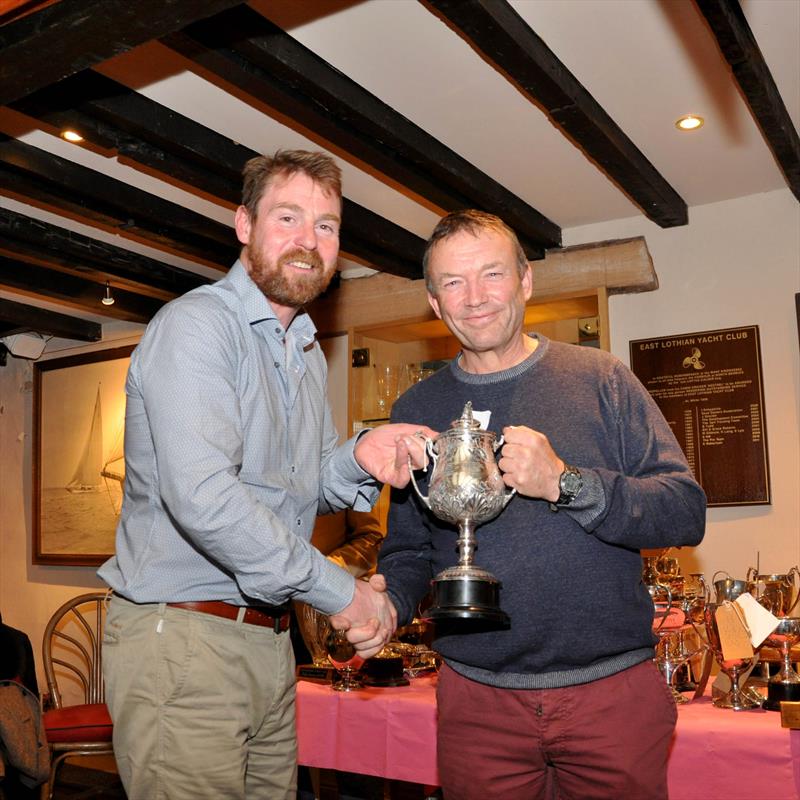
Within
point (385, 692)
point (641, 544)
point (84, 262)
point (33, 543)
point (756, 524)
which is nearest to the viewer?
point (641, 544)

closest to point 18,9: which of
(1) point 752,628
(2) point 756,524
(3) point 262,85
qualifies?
(3) point 262,85

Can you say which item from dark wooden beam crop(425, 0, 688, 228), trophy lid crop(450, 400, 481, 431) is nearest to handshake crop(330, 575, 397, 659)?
trophy lid crop(450, 400, 481, 431)

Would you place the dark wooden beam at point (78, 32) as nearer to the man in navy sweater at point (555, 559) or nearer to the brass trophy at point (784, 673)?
the man in navy sweater at point (555, 559)

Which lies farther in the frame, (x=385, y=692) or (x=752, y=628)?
(x=385, y=692)

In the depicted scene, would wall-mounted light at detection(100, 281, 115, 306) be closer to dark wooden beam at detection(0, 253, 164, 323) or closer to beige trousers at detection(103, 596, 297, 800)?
dark wooden beam at detection(0, 253, 164, 323)

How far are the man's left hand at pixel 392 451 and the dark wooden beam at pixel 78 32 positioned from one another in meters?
1.13

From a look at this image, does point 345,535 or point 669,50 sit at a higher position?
point 669,50

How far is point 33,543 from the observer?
6.72 metres

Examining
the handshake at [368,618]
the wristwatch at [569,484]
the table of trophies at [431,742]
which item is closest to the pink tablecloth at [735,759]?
the table of trophies at [431,742]

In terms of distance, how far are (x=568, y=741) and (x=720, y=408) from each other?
113 inches

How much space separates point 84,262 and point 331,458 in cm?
316

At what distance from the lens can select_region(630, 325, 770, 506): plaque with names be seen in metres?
4.14

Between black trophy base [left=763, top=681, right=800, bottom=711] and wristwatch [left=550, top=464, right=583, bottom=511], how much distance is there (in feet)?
4.06

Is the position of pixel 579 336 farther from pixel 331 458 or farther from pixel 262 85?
pixel 331 458
